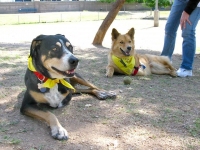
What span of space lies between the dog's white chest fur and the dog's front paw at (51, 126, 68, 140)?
0.68m

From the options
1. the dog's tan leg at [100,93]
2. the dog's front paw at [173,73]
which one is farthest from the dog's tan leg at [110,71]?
the dog's tan leg at [100,93]

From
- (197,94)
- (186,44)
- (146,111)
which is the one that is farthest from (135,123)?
(186,44)

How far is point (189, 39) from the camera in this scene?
581 cm

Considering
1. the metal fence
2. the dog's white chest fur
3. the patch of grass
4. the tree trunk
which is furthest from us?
the metal fence

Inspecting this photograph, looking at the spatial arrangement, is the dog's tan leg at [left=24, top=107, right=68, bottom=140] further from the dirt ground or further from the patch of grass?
the patch of grass

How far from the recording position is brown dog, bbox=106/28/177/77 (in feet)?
20.0

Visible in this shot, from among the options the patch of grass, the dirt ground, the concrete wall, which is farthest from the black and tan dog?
the concrete wall

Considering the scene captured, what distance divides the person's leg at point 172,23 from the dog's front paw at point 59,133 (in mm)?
3841

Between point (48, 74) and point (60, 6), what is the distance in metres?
45.5

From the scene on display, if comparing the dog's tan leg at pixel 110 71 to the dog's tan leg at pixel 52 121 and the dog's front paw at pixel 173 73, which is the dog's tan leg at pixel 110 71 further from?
the dog's tan leg at pixel 52 121

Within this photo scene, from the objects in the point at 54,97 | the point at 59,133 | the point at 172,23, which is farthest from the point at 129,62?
the point at 59,133

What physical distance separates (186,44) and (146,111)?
2.42 m

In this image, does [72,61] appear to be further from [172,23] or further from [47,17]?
[47,17]

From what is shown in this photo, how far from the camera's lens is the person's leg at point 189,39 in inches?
221
